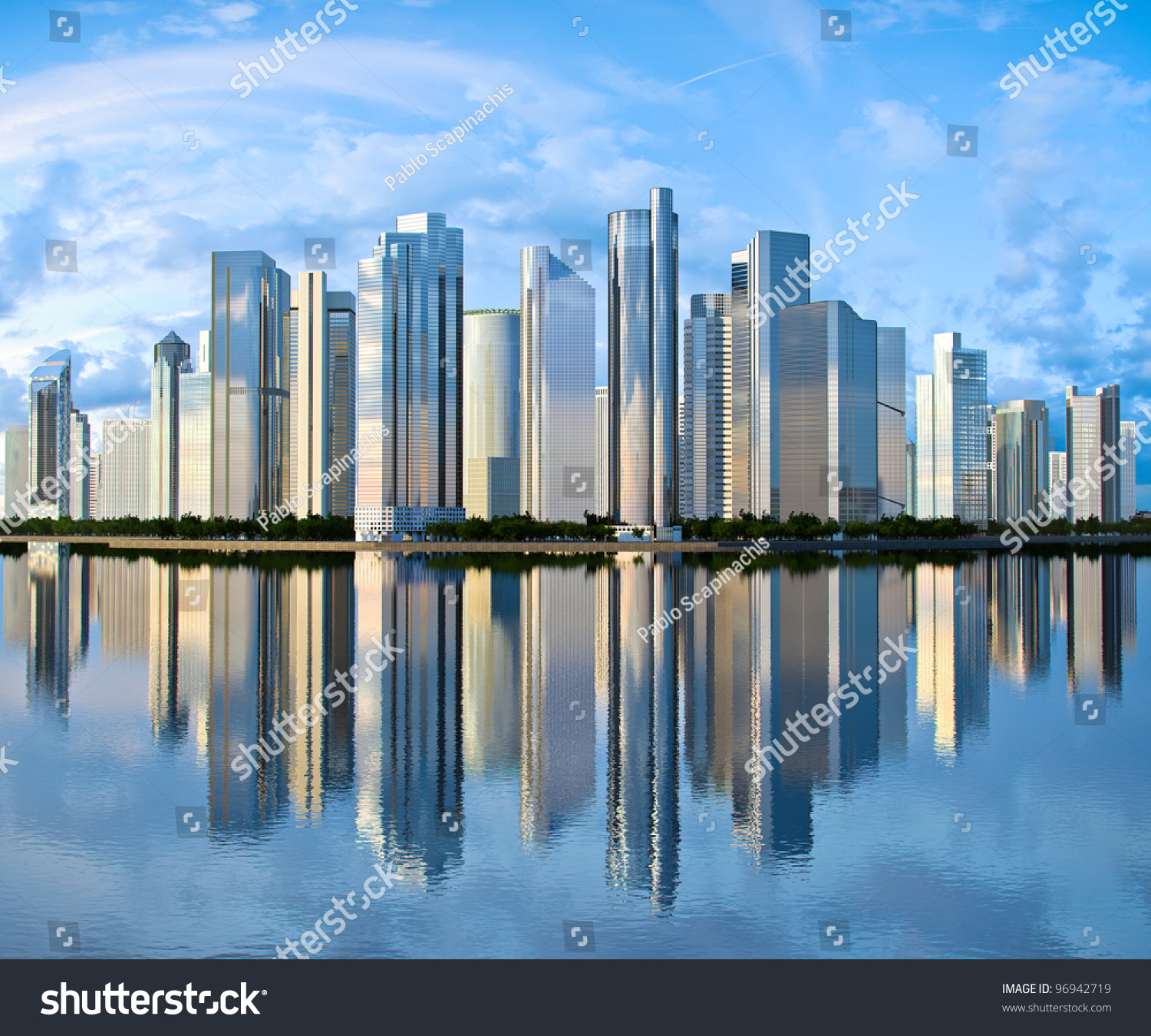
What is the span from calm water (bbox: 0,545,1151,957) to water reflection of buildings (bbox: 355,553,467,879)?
0.11m

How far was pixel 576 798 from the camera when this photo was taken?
20.8m

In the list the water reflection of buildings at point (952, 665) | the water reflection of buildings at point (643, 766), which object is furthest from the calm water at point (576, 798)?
the water reflection of buildings at point (952, 665)

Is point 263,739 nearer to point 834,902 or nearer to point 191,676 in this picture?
point 191,676

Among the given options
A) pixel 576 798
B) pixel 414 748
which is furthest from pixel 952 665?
pixel 576 798

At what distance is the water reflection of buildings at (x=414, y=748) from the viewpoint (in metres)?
18.1

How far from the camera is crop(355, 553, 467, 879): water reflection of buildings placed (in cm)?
1812

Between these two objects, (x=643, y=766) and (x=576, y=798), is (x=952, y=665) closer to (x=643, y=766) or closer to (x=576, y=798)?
(x=643, y=766)

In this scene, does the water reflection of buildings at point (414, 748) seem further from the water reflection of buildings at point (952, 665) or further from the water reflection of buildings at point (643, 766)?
the water reflection of buildings at point (952, 665)

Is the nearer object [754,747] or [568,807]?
[568,807]

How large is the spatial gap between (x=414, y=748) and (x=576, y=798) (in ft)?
18.6

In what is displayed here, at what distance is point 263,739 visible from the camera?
2586cm
